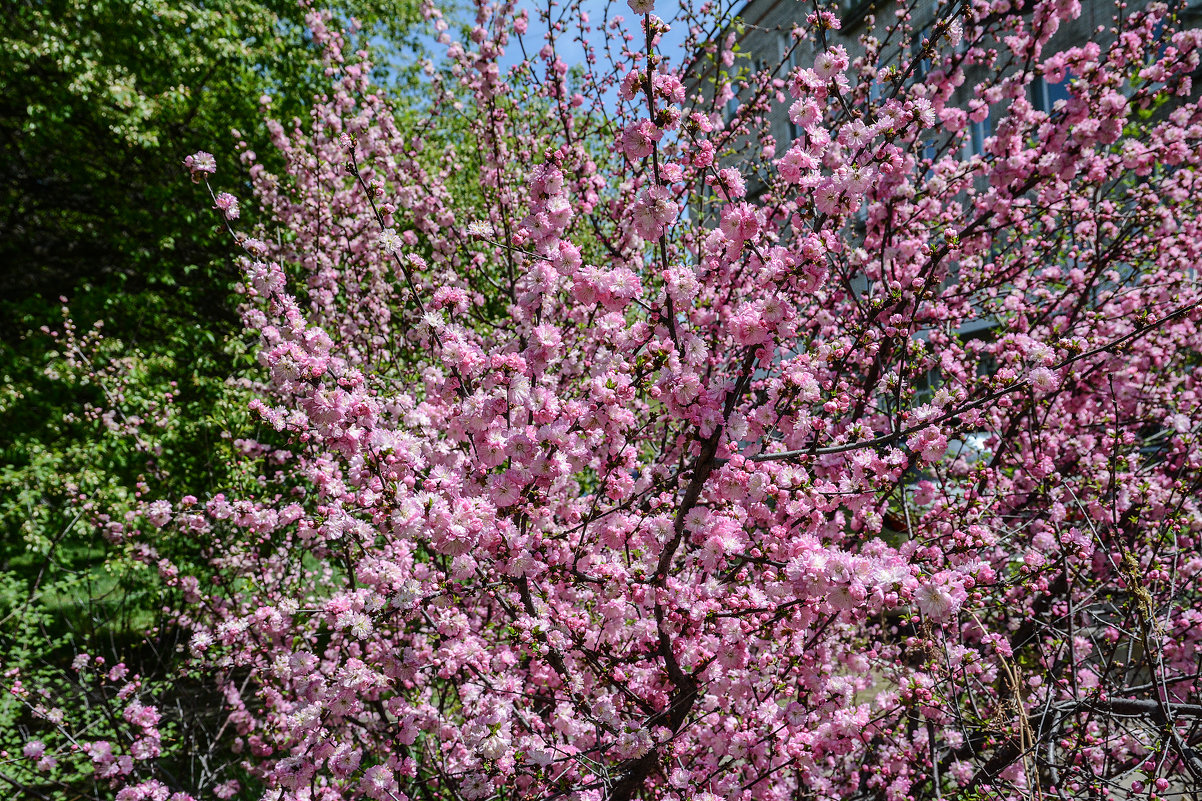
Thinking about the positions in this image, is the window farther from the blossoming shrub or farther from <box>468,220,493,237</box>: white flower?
<box>468,220,493,237</box>: white flower

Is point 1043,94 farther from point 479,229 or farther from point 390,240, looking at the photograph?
point 390,240

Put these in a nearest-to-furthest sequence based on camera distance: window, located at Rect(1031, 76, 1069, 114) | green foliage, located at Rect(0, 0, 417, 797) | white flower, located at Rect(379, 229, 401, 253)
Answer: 1. white flower, located at Rect(379, 229, 401, 253)
2. green foliage, located at Rect(0, 0, 417, 797)
3. window, located at Rect(1031, 76, 1069, 114)

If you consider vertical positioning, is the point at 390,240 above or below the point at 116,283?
below

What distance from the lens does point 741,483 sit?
276cm

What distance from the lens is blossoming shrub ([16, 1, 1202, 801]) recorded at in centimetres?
251

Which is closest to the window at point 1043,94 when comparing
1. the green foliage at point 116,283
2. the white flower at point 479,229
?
the green foliage at point 116,283

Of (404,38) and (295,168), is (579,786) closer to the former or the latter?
(295,168)

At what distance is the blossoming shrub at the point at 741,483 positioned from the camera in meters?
2.51

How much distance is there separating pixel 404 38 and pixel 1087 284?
12.7m

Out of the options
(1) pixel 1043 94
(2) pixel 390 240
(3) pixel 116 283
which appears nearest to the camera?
(2) pixel 390 240

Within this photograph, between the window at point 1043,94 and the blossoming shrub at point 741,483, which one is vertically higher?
the window at point 1043,94

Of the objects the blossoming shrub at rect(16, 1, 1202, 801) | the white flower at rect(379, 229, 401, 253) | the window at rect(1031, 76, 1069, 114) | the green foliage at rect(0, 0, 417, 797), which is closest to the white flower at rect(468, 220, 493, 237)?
the blossoming shrub at rect(16, 1, 1202, 801)

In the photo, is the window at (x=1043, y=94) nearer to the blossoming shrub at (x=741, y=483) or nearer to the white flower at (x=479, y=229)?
the blossoming shrub at (x=741, y=483)

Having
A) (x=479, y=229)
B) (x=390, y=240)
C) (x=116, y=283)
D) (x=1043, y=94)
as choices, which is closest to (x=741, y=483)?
(x=479, y=229)
